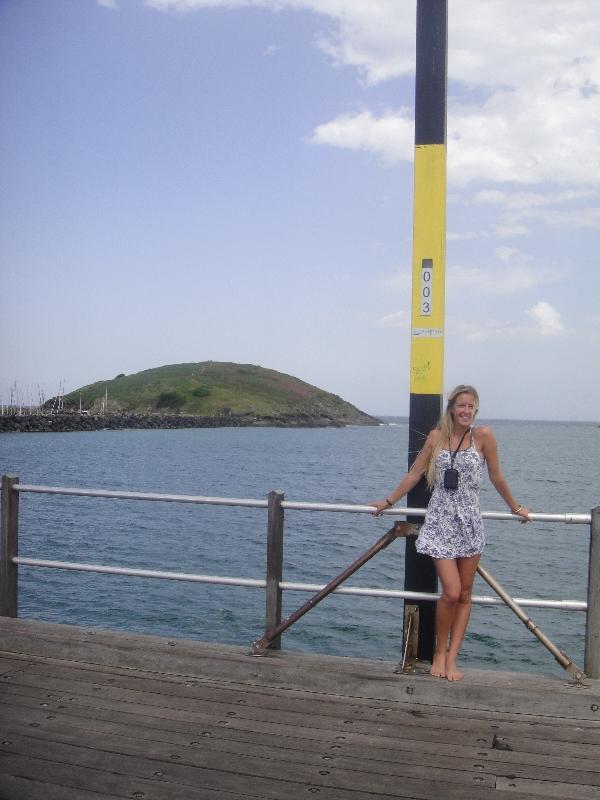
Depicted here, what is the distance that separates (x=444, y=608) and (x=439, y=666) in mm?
366

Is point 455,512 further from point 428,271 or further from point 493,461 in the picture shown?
point 428,271

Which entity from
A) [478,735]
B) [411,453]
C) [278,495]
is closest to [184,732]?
[478,735]

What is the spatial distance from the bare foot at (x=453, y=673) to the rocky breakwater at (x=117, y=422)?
446 feet

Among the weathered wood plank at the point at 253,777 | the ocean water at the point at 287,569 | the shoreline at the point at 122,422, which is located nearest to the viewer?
the weathered wood plank at the point at 253,777

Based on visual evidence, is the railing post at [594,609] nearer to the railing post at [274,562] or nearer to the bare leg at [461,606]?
the bare leg at [461,606]

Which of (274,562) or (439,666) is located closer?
(439,666)

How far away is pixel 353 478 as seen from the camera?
54.7 metres

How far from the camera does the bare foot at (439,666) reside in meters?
→ 5.02

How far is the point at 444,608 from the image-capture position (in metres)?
5.05

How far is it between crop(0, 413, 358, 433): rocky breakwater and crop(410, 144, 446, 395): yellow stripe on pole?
13539cm

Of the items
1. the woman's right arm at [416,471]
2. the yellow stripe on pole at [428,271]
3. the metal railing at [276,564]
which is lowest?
the metal railing at [276,564]

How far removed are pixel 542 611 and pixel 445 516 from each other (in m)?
12.9

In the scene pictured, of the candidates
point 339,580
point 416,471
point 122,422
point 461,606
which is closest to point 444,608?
point 461,606

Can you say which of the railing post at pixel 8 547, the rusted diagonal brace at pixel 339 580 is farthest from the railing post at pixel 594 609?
the railing post at pixel 8 547
